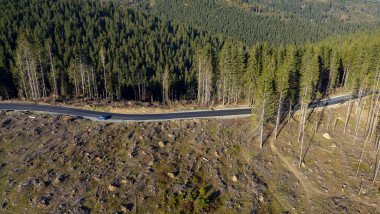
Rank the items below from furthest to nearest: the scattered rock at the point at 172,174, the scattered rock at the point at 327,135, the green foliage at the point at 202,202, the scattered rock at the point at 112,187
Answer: the scattered rock at the point at 327,135 → the scattered rock at the point at 172,174 → the scattered rock at the point at 112,187 → the green foliage at the point at 202,202

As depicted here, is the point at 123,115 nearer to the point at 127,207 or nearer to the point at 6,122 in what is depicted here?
the point at 6,122

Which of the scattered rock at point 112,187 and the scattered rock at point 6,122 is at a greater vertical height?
the scattered rock at point 6,122

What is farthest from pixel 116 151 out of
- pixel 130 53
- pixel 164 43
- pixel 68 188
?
pixel 164 43

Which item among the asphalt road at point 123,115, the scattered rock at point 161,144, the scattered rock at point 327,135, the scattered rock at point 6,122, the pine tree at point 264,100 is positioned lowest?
the scattered rock at point 327,135

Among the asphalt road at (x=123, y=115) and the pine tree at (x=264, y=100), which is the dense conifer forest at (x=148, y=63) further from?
the asphalt road at (x=123, y=115)

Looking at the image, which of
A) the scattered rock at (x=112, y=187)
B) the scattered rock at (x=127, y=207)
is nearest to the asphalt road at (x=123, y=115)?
the scattered rock at (x=112, y=187)

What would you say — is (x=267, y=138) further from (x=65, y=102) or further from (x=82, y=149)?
(x=65, y=102)

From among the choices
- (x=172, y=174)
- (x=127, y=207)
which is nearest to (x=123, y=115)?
(x=172, y=174)

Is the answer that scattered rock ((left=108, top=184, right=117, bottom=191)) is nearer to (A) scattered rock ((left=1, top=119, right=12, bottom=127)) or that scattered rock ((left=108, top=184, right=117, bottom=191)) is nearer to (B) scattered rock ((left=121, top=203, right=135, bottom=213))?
(B) scattered rock ((left=121, top=203, right=135, bottom=213))

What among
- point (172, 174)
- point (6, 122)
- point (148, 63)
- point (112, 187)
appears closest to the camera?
point (112, 187)

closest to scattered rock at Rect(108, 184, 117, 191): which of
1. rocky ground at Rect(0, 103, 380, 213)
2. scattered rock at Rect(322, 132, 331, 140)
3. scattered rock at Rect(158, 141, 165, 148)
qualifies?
rocky ground at Rect(0, 103, 380, 213)
